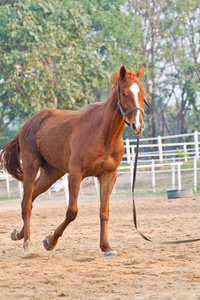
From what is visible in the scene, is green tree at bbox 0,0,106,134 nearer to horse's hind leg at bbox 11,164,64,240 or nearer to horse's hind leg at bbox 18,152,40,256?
horse's hind leg at bbox 11,164,64,240

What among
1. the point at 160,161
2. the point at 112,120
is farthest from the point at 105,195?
the point at 160,161

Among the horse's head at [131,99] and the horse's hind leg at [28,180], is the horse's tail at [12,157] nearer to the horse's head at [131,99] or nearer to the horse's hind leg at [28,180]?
the horse's hind leg at [28,180]

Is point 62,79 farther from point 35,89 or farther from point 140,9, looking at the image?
point 140,9

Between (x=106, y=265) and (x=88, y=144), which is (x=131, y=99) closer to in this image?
(x=88, y=144)

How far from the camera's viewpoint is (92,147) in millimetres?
5844

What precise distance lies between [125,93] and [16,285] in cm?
241

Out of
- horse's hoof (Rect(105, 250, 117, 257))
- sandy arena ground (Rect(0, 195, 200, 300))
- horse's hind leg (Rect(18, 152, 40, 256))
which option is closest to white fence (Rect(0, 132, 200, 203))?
sandy arena ground (Rect(0, 195, 200, 300))

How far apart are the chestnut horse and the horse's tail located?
0.61m

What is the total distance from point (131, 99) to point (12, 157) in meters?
2.95

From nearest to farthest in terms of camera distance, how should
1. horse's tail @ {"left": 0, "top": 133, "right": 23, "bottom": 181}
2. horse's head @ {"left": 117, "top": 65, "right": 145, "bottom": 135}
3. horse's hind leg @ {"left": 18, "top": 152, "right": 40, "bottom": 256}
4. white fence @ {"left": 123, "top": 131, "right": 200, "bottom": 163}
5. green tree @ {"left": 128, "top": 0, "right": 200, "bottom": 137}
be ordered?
horse's head @ {"left": 117, "top": 65, "right": 145, "bottom": 135}
horse's hind leg @ {"left": 18, "top": 152, "right": 40, "bottom": 256}
horse's tail @ {"left": 0, "top": 133, "right": 23, "bottom": 181}
white fence @ {"left": 123, "top": 131, "right": 200, "bottom": 163}
green tree @ {"left": 128, "top": 0, "right": 200, "bottom": 137}

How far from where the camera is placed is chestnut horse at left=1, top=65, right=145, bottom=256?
18.5ft

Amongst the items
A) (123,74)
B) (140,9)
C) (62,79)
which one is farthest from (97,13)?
(123,74)

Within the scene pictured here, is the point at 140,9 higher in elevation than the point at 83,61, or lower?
higher

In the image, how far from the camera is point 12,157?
25.6 feet
